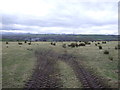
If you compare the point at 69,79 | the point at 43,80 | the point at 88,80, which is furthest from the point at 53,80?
the point at 88,80

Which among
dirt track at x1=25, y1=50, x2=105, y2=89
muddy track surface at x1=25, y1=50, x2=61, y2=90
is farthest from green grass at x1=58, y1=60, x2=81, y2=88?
muddy track surface at x1=25, y1=50, x2=61, y2=90

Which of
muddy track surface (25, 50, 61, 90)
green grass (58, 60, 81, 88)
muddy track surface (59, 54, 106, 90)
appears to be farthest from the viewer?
green grass (58, 60, 81, 88)

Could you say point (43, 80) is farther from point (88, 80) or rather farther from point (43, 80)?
point (88, 80)

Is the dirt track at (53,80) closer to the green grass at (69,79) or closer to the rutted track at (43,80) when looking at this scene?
the rutted track at (43,80)

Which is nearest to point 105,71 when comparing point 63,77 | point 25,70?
point 63,77

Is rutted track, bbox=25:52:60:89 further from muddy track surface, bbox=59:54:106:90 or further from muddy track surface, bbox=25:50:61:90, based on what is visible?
muddy track surface, bbox=59:54:106:90

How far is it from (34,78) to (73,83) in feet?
10.5

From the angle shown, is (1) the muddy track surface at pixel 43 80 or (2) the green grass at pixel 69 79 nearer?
(1) the muddy track surface at pixel 43 80

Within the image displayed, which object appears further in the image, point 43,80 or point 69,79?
point 69,79

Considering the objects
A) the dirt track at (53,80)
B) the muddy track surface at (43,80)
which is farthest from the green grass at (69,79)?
the muddy track surface at (43,80)

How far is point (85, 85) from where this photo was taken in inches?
532

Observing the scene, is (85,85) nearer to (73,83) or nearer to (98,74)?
(73,83)

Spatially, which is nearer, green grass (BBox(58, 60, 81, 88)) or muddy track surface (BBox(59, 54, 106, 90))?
muddy track surface (BBox(59, 54, 106, 90))

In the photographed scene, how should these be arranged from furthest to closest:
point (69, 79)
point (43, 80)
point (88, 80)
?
point (69, 79) → point (43, 80) → point (88, 80)
